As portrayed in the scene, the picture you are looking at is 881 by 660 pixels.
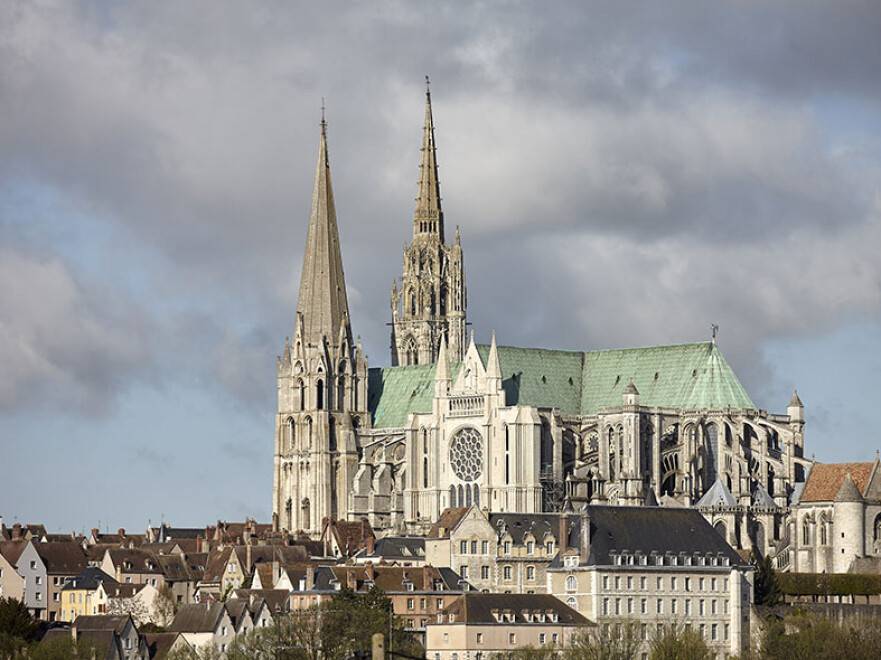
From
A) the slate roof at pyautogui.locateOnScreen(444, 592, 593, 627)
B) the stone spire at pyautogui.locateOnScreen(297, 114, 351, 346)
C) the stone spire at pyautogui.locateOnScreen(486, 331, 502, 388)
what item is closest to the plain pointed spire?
the stone spire at pyautogui.locateOnScreen(486, 331, 502, 388)

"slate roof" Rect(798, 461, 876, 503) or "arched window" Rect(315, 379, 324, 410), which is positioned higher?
"arched window" Rect(315, 379, 324, 410)

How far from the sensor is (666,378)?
155000mm

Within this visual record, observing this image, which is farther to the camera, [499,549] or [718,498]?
[718,498]

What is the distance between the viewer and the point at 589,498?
487 feet

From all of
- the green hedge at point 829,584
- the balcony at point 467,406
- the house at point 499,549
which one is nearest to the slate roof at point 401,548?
the house at point 499,549

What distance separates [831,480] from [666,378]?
14.6 m

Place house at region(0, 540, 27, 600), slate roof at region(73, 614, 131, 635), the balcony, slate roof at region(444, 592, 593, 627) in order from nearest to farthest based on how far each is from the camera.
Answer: slate roof at region(444, 592, 593, 627)
slate roof at region(73, 614, 131, 635)
house at region(0, 540, 27, 600)
the balcony

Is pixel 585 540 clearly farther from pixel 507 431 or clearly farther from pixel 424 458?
pixel 424 458

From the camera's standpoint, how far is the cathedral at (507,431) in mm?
149375

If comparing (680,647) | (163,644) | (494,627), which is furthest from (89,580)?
(680,647)

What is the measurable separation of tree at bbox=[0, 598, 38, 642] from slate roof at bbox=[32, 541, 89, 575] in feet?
73.6

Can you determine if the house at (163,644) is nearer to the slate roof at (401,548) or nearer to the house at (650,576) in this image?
the house at (650,576)

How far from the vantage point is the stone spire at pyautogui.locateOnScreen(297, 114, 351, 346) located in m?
171

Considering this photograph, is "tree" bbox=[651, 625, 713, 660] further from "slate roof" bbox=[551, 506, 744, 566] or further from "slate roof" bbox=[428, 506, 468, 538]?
"slate roof" bbox=[428, 506, 468, 538]
